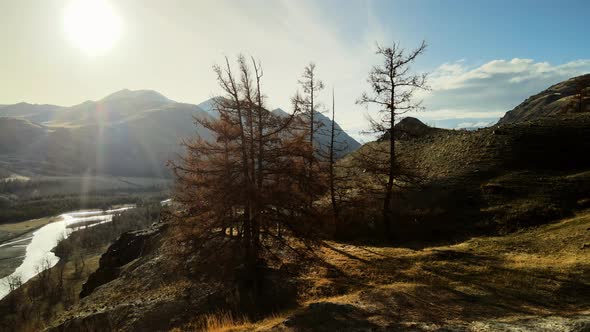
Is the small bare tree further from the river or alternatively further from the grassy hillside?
the grassy hillside

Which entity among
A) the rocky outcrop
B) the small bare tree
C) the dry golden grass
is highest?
the dry golden grass

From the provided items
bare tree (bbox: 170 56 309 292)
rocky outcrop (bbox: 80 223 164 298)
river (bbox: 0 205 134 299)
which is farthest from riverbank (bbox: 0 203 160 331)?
bare tree (bbox: 170 56 309 292)

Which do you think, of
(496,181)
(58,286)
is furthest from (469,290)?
(58,286)

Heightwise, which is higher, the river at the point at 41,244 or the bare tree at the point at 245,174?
the bare tree at the point at 245,174

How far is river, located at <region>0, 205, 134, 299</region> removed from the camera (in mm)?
110062

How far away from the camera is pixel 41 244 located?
145 meters

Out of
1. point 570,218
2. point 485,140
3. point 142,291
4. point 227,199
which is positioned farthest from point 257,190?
point 485,140

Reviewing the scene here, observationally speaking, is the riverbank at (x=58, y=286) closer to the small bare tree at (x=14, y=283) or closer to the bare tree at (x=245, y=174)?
the small bare tree at (x=14, y=283)

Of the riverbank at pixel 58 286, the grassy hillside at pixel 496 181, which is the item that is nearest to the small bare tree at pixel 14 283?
the riverbank at pixel 58 286

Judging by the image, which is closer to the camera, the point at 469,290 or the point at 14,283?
the point at 469,290

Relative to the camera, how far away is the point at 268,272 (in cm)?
2008

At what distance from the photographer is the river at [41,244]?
110 metres

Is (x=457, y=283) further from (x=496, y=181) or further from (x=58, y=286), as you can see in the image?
(x=58, y=286)

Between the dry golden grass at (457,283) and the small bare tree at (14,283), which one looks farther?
the small bare tree at (14,283)
